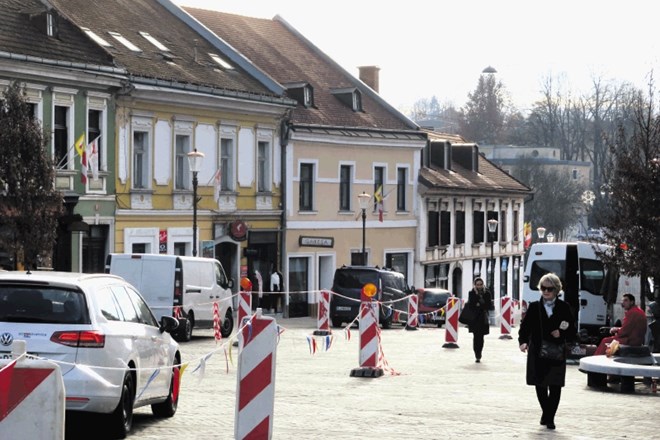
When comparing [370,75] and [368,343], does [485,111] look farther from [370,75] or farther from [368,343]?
[368,343]

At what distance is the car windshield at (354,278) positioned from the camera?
4888cm

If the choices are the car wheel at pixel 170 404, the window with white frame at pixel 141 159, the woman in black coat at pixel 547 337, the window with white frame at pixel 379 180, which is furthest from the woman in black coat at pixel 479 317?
the window with white frame at pixel 379 180

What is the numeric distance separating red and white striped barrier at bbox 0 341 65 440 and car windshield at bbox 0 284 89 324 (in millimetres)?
5028

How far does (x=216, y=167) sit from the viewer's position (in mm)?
52344

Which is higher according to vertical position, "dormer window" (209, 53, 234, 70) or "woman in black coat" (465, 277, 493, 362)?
"dormer window" (209, 53, 234, 70)

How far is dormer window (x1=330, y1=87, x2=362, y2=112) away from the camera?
6319 centimetres

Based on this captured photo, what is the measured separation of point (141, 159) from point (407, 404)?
29822 millimetres

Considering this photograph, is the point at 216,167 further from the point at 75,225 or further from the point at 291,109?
the point at 75,225

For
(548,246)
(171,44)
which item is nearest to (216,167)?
(171,44)

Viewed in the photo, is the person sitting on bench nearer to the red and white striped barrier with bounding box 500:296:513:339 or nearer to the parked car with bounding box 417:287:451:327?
the red and white striped barrier with bounding box 500:296:513:339

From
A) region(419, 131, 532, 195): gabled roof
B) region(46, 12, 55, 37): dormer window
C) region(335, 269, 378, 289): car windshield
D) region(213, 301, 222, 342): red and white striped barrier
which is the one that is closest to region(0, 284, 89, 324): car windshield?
region(213, 301, 222, 342): red and white striped barrier

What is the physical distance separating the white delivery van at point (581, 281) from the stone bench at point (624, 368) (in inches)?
537

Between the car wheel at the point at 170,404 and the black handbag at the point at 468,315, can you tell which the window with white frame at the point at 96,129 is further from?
the car wheel at the point at 170,404

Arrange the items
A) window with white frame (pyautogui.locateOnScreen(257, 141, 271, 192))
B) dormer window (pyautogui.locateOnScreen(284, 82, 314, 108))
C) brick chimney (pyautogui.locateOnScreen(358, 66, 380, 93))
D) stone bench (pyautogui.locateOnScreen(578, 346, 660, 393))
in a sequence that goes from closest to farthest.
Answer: stone bench (pyautogui.locateOnScreen(578, 346, 660, 393))
window with white frame (pyautogui.locateOnScreen(257, 141, 271, 192))
dormer window (pyautogui.locateOnScreen(284, 82, 314, 108))
brick chimney (pyautogui.locateOnScreen(358, 66, 380, 93))
